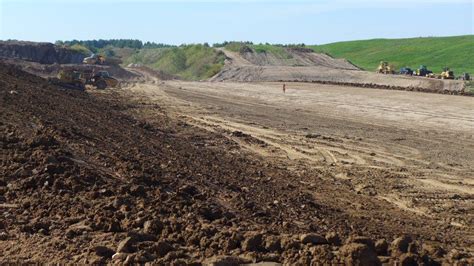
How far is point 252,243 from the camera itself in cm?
746

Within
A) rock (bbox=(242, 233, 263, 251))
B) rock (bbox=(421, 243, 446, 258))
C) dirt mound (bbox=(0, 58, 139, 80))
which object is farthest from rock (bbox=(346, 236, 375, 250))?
dirt mound (bbox=(0, 58, 139, 80))

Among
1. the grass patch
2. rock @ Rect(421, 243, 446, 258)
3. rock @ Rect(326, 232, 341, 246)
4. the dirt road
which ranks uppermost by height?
the grass patch

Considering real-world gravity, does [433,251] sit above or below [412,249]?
below

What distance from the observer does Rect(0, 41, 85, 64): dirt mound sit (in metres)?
75.1

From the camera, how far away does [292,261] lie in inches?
277

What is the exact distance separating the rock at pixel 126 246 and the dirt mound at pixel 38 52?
70194mm

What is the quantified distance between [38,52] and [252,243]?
2880 inches

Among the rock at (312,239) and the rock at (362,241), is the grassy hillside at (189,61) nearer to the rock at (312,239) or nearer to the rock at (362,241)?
the rock at (312,239)

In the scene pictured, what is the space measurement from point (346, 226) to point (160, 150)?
7.86 meters

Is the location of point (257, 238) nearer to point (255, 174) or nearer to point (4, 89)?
point (255, 174)

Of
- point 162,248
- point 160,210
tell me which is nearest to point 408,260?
point 162,248

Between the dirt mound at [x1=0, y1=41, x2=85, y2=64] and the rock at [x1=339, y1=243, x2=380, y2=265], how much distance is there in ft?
235

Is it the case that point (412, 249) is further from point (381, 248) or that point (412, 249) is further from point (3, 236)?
point (3, 236)

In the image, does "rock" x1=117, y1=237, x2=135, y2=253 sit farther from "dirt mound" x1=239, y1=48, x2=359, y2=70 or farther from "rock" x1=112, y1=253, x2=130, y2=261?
"dirt mound" x1=239, y1=48, x2=359, y2=70
